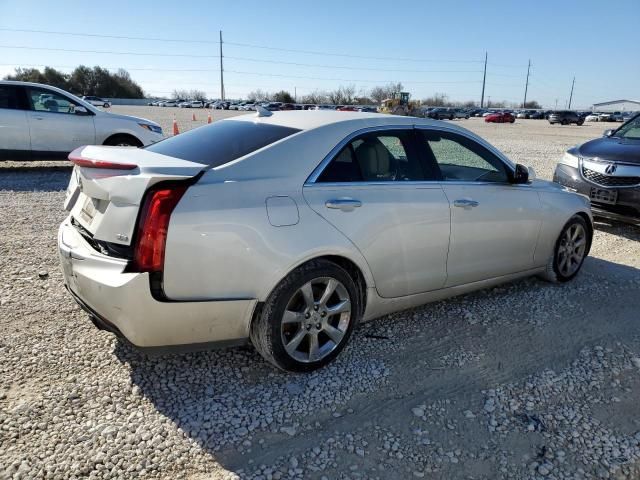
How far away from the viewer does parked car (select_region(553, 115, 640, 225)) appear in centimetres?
649

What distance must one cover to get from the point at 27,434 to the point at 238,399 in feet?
3.52

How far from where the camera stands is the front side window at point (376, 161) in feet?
10.6

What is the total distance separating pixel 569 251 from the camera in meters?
4.86

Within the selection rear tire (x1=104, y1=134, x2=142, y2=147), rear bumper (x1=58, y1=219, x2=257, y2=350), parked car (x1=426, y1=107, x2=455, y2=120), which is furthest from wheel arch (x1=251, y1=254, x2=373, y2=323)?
parked car (x1=426, y1=107, x2=455, y2=120)

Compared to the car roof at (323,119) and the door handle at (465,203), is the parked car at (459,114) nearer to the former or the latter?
the door handle at (465,203)

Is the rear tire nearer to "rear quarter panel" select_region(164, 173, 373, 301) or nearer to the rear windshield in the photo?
the rear windshield

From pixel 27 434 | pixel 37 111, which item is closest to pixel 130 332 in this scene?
pixel 27 434

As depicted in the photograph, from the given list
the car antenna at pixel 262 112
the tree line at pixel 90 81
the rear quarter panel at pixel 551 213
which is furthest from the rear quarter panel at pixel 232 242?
the tree line at pixel 90 81

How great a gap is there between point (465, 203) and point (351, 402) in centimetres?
175

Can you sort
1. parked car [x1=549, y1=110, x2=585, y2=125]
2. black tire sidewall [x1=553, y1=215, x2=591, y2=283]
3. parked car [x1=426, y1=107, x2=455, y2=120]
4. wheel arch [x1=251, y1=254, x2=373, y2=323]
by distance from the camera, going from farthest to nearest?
parked car [x1=426, y1=107, x2=455, y2=120] → parked car [x1=549, y1=110, x2=585, y2=125] → black tire sidewall [x1=553, y1=215, x2=591, y2=283] → wheel arch [x1=251, y1=254, x2=373, y2=323]

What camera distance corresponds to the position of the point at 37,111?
9656mm

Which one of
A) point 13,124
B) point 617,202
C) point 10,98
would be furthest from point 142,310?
point 10,98

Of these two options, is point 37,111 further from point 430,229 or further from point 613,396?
point 613,396

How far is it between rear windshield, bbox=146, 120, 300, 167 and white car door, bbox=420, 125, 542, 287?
122cm
